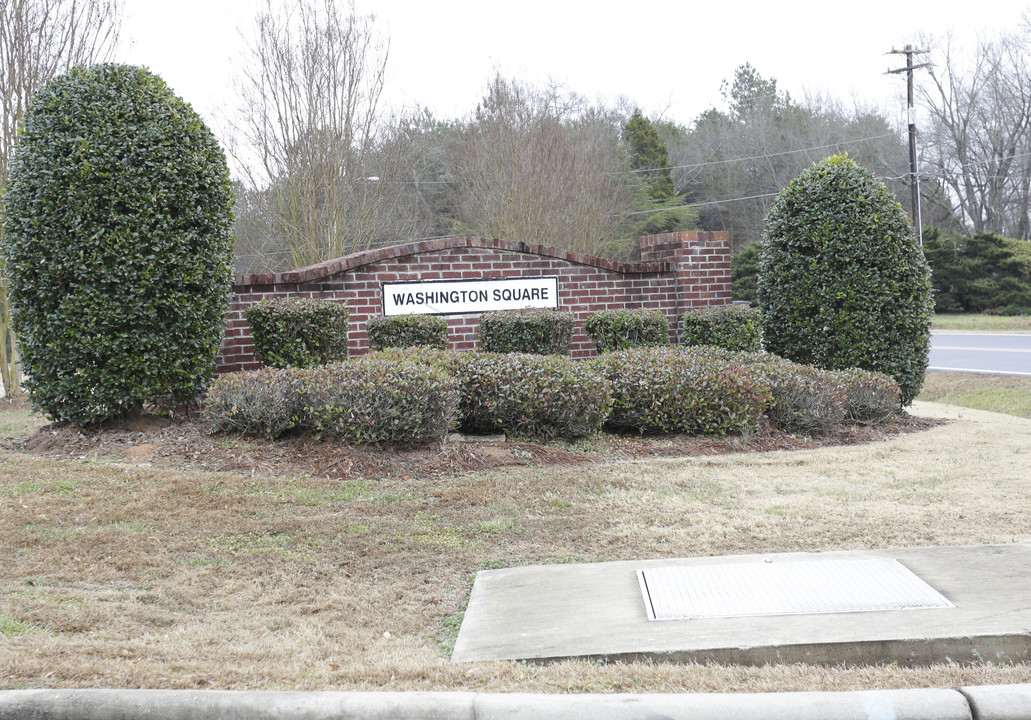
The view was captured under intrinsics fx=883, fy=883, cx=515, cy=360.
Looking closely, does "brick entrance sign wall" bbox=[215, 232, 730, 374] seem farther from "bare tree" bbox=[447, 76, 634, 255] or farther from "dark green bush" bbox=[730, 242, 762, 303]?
"dark green bush" bbox=[730, 242, 762, 303]

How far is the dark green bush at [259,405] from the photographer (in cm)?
742

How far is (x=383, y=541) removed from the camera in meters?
5.36

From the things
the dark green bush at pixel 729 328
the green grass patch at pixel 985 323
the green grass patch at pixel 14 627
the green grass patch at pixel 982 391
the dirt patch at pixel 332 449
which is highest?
the dark green bush at pixel 729 328

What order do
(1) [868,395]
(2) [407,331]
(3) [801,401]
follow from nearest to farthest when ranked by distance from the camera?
1. (3) [801,401]
2. (1) [868,395]
3. (2) [407,331]

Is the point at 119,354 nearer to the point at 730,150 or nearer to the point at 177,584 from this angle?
the point at 177,584

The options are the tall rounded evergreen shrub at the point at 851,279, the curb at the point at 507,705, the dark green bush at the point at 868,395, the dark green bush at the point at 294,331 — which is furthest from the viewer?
the tall rounded evergreen shrub at the point at 851,279

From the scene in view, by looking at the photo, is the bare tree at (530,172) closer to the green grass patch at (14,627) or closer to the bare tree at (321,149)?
the bare tree at (321,149)

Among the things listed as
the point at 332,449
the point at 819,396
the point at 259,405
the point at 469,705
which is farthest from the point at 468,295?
the point at 469,705

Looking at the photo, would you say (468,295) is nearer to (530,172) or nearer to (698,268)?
(698,268)

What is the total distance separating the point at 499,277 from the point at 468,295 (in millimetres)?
482

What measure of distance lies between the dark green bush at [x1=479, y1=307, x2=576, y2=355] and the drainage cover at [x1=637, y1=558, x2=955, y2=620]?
5848mm

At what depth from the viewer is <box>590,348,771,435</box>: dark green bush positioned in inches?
321

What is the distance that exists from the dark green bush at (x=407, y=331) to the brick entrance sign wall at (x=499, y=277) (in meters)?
0.60

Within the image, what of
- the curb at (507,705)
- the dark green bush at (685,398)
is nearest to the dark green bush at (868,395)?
the dark green bush at (685,398)
